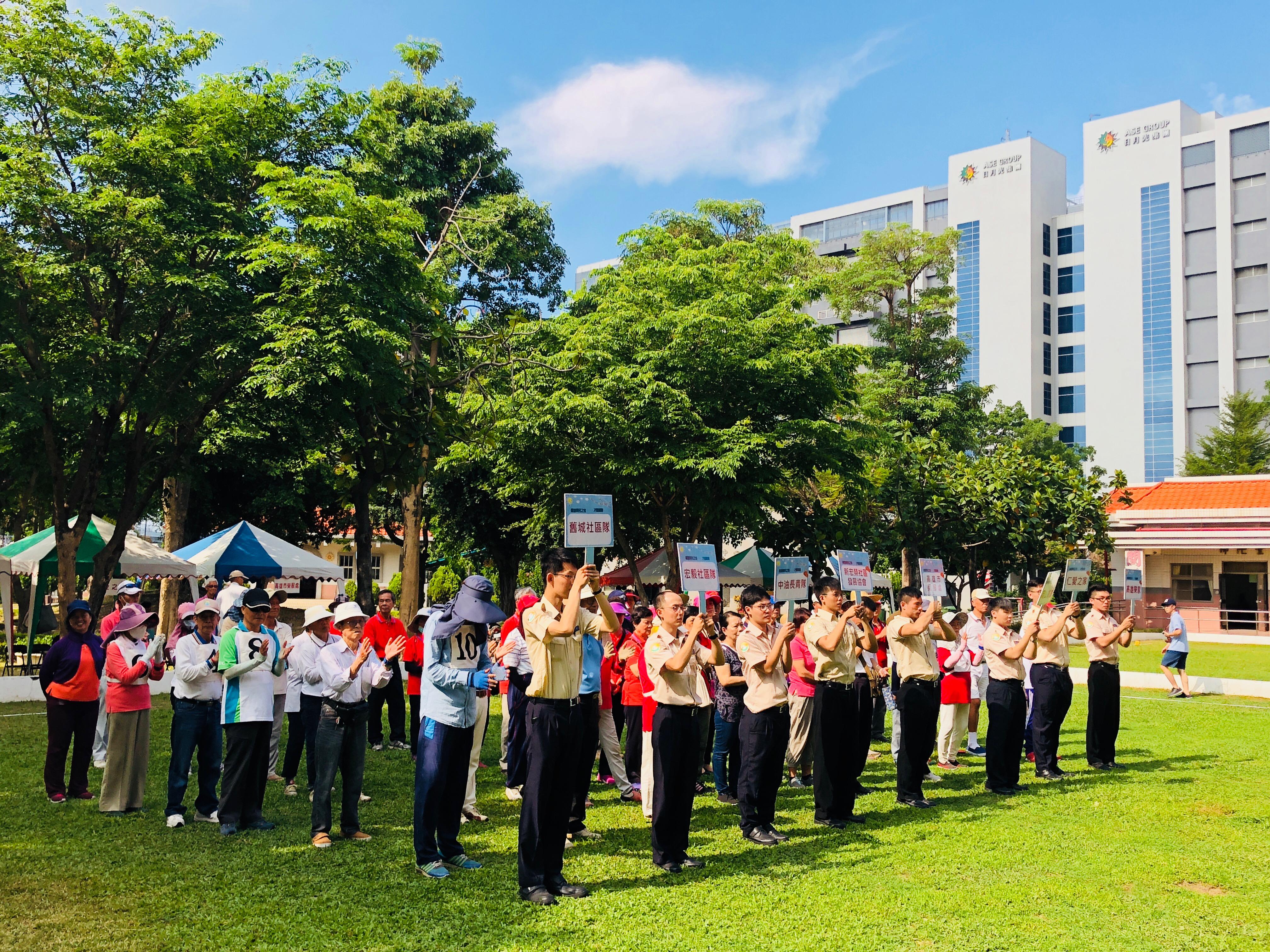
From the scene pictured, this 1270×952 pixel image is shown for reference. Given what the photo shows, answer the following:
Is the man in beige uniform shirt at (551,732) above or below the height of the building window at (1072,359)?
below

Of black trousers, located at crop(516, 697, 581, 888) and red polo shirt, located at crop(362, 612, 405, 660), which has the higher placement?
red polo shirt, located at crop(362, 612, 405, 660)

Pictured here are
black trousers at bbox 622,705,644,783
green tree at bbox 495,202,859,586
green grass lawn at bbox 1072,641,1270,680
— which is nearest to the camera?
black trousers at bbox 622,705,644,783

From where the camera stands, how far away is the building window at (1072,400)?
213 feet

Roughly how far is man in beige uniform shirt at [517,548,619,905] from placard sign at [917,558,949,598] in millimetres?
7000

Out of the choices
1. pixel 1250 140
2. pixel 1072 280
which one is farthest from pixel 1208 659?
pixel 1072 280

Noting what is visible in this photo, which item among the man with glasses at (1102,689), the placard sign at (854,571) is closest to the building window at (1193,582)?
the man with glasses at (1102,689)

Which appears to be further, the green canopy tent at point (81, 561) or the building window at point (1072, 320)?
the building window at point (1072, 320)

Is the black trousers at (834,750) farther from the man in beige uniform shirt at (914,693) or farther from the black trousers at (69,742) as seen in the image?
the black trousers at (69,742)

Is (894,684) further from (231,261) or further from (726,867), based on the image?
(231,261)

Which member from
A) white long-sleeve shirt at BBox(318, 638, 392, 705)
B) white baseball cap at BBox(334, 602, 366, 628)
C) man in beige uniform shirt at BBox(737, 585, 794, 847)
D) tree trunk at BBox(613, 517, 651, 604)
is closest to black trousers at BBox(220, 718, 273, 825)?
white long-sleeve shirt at BBox(318, 638, 392, 705)

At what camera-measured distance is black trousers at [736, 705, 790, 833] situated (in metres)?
7.36

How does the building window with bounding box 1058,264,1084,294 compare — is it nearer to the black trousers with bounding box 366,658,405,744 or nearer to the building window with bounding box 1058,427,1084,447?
the building window with bounding box 1058,427,1084,447

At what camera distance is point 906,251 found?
44344mm

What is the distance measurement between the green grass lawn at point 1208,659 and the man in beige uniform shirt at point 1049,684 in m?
9.13
